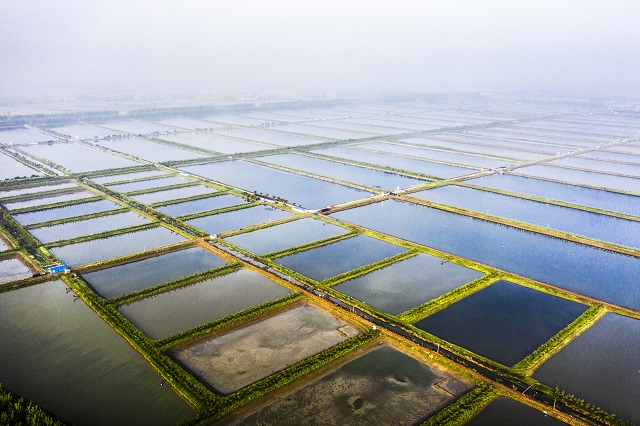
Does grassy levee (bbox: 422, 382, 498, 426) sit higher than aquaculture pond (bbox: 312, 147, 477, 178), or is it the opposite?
aquaculture pond (bbox: 312, 147, 477, 178)

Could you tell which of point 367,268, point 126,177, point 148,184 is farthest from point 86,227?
point 367,268

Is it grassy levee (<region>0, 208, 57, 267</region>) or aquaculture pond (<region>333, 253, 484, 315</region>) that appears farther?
grassy levee (<region>0, 208, 57, 267</region>)

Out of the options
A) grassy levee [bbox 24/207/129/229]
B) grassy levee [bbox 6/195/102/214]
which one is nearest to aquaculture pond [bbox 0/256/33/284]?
grassy levee [bbox 24/207/129/229]

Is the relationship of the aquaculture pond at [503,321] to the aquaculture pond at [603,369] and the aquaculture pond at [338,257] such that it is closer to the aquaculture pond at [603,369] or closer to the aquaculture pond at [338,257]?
the aquaculture pond at [603,369]

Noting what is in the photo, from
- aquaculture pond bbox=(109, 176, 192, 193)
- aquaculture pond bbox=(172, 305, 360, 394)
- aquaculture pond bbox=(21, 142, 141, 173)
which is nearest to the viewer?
aquaculture pond bbox=(172, 305, 360, 394)

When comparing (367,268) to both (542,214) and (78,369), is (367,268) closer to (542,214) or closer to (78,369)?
(78,369)

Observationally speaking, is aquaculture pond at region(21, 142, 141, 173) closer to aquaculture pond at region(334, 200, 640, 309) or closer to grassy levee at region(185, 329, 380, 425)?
aquaculture pond at region(334, 200, 640, 309)

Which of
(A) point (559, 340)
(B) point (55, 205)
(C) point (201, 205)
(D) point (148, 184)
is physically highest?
(D) point (148, 184)
